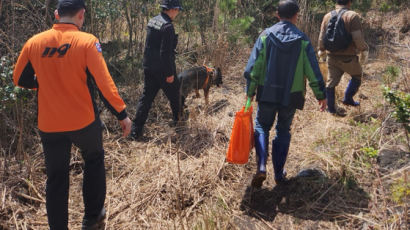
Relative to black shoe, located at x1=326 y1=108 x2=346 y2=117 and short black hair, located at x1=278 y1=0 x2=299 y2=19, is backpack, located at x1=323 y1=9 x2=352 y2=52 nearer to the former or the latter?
black shoe, located at x1=326 y1=108 x2=346 y2=117

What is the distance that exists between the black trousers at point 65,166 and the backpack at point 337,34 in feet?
10.9

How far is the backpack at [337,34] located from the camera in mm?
4438

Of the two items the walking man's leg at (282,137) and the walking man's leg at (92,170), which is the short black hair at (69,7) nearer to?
the walking man's leg at (92,170)

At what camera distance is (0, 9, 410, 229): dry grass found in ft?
9.02

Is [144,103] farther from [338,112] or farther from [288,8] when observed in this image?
[338,112]

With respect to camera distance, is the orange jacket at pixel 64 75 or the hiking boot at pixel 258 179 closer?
the orange jacket at pixel 64 75

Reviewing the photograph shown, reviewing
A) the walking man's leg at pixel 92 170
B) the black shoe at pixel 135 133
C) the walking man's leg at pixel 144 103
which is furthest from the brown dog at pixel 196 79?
the walking man's leg at pixel 92 170

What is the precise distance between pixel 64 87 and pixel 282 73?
1683 mm

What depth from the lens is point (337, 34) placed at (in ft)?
14.6

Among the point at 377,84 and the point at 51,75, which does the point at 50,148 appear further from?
the point at 377,84

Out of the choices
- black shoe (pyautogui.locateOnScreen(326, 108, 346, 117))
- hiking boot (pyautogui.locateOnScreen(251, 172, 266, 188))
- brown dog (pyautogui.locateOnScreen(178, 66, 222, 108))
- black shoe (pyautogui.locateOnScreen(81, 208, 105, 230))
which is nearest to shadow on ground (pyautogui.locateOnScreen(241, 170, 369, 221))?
hiking boot (pyautogui.locateOnScreen(251, 172, 266, 188))

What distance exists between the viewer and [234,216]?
2881mm

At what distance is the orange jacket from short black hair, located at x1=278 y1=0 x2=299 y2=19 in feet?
4.92

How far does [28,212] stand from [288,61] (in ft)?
8.47
